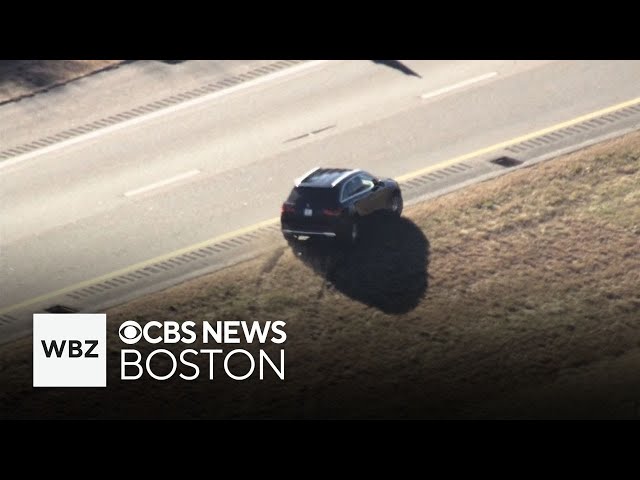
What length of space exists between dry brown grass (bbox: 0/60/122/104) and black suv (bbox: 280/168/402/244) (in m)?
10.8

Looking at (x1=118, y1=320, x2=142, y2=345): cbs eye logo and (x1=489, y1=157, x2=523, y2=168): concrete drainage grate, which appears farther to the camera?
(x1=489, y1=157, x2=523, y2=168): concrete drainage grate

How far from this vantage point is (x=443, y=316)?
32688 mm

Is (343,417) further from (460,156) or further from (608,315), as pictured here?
(460,156)

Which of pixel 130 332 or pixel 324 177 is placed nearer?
pixel 130 332

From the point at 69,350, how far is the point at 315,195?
647 centimetres

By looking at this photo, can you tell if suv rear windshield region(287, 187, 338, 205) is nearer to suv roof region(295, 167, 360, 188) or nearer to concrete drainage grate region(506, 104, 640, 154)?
suv roof region(295, 167, 360, 188)

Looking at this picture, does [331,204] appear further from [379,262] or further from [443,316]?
[443,316]

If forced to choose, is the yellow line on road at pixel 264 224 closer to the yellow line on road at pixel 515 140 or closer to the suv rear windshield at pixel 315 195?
the yellow line on road at pixel 515 140

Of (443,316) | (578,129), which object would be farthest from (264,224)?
(578,129)

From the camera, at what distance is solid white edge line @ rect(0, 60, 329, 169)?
40531 millimetres

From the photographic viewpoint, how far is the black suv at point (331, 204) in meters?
33.9

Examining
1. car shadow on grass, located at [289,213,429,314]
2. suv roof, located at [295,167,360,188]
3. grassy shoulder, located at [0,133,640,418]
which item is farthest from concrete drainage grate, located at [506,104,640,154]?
suv roof, located at [295,167,360,188]

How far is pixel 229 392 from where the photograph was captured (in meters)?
31.3

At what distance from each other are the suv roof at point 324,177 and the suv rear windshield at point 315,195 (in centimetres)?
11
